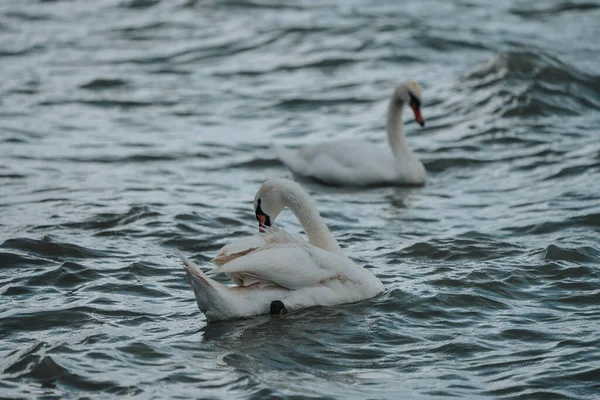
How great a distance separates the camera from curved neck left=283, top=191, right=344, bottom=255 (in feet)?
26.6

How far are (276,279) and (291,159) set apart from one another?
217 inches

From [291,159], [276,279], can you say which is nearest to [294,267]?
[276,279]

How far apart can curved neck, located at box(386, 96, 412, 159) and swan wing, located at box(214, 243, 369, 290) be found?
204 inches

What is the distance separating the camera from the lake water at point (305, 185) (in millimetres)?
6598

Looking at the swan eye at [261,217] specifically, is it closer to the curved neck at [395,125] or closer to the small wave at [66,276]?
the small wave at [66,276]

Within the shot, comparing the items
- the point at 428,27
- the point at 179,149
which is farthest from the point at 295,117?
the point at 428,27

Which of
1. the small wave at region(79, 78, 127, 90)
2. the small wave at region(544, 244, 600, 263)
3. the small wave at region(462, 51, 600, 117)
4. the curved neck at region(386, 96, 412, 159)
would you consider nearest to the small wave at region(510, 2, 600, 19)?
the small wave at region(462, 51, 600, 117)

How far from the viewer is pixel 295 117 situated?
1555 cm

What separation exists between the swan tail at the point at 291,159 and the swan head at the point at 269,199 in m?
4.44

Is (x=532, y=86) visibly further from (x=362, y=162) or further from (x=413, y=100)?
(x=362, y=162)

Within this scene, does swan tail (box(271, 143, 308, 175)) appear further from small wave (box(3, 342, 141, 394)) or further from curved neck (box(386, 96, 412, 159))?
small wave (box(3, 342, 141, 394))

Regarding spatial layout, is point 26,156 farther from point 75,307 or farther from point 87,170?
point 75,307

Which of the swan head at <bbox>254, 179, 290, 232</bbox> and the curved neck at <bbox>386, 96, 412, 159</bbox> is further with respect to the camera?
the curved neck at <bbox>386, 96, 412, 159</bbox>

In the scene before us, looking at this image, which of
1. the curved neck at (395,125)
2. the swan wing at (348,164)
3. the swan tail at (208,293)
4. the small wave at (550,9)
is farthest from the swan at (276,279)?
the small wave at (550,9)
